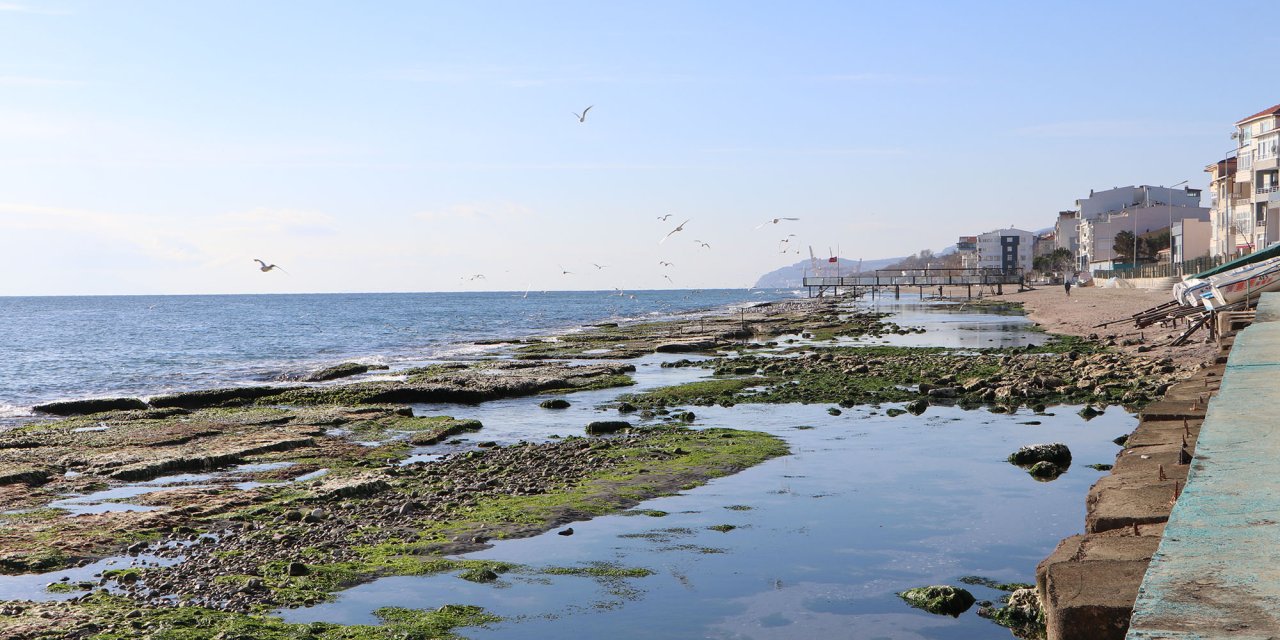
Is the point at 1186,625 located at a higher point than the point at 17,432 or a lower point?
higher

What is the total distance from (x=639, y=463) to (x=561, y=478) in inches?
61.7

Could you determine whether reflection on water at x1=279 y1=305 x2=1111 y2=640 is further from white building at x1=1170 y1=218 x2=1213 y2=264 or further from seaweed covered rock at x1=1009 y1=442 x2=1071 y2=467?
white building at x1=1170 y1=218 x2=1213 y2=264

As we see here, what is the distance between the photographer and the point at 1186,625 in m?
3.92

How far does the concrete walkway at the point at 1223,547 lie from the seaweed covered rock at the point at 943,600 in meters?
2.21

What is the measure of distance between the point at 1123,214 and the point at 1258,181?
54837 millimetres

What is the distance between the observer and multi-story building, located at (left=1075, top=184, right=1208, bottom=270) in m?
122

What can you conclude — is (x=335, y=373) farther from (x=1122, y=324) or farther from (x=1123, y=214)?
(x=1123, y=214)

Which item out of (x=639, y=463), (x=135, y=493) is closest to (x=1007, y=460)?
(x=639, y=463)

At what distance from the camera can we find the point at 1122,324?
1665 inches

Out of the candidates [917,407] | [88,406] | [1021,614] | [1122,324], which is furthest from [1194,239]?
[1021,614]

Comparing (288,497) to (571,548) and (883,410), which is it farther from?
(883,410)

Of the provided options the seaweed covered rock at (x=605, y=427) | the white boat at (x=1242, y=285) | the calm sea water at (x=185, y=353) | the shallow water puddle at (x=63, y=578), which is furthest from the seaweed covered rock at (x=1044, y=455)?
the calm sea water at (x=185, y=353)

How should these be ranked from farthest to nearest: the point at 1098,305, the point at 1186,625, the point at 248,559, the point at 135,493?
the point at 1098,305, the point at 135,493, the point at 248,559, the point at 1186,625

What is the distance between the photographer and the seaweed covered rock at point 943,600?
8.55 metres
